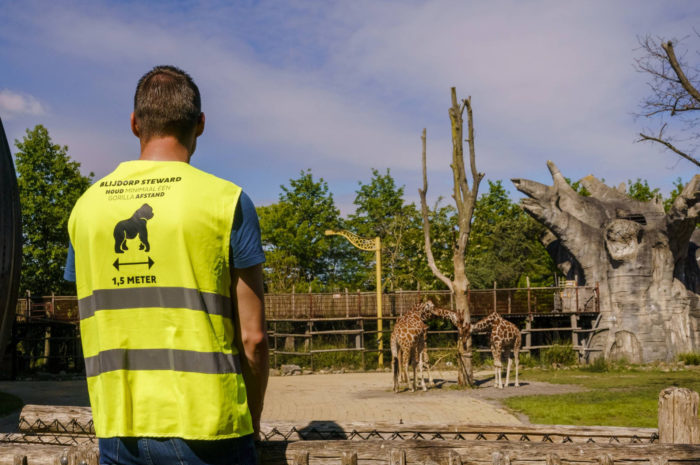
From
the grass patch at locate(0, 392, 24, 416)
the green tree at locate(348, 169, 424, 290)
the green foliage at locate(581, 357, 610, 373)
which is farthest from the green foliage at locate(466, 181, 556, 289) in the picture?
the grass patch at locate(0, 392, 24, 416)

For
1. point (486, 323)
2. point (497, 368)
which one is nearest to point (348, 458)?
point (497, 368)

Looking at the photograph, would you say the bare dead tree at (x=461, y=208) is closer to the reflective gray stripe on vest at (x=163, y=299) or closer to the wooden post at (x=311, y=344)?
the wooden post at (x=311, y=344)

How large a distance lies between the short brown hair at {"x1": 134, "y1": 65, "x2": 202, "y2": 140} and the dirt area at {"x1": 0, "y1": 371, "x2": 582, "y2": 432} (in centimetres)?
929

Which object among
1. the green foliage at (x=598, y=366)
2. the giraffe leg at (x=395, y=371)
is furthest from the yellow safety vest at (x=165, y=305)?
the green foliage at (x=598, y=366)

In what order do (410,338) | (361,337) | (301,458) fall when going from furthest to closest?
1. (361,337)
2. (410,338)
3. (301,458)

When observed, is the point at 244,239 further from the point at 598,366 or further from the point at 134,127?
the point at 598,366

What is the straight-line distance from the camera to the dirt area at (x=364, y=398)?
42.2 ft

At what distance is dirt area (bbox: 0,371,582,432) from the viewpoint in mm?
12859

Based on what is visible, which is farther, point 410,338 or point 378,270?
Result: point 378,270

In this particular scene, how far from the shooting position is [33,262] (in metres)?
28.4

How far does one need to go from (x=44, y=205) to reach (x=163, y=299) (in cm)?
2985

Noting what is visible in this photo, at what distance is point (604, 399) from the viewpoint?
14336mm

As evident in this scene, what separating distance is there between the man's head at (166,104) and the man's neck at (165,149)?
0.04ft

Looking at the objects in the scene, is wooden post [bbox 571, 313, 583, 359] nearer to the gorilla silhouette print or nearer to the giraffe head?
the giraffe head
